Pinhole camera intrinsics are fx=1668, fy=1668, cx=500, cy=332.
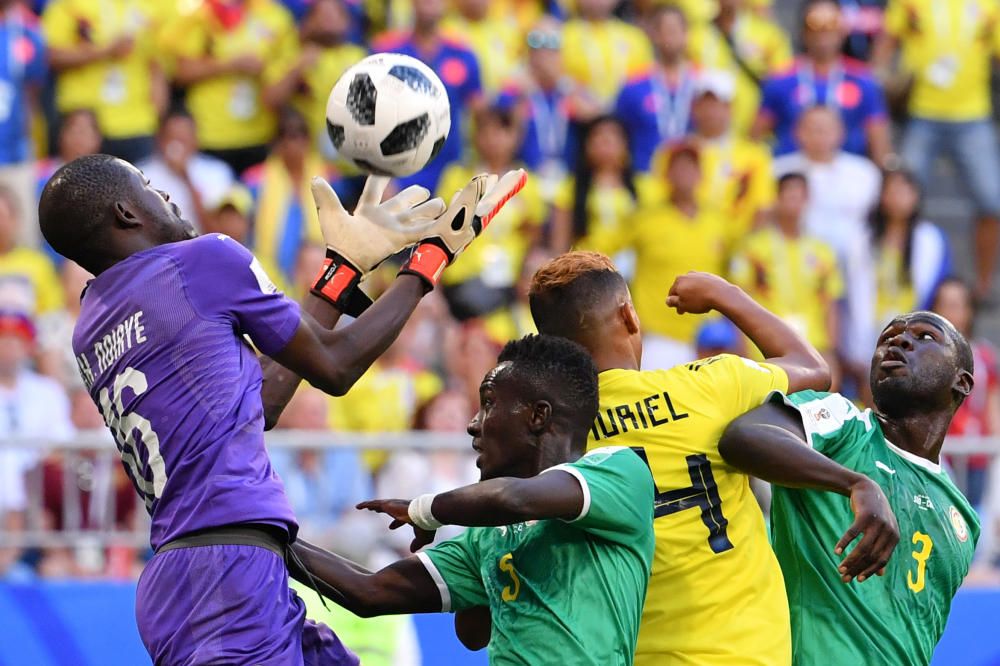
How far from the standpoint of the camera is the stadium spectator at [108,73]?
11258mm

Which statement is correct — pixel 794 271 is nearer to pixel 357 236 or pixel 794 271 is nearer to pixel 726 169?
pixel 726 169

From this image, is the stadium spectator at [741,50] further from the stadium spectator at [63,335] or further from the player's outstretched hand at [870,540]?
the player's outstretched hand at [870,540]

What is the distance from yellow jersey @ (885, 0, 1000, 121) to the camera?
12.5 metres

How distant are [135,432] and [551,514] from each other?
1.16m

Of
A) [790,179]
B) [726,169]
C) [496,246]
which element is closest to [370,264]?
[496,246]

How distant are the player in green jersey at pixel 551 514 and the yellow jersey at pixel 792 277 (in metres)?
6.60

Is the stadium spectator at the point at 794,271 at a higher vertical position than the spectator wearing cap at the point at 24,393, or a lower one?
higher

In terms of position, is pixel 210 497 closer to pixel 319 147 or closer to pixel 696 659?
pixel 696 659

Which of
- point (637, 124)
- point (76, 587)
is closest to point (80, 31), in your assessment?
point (637, 124)

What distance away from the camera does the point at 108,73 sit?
11.3m

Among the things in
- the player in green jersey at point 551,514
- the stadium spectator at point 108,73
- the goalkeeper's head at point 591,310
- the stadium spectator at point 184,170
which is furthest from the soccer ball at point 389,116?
the stadium spectator at point 108,73


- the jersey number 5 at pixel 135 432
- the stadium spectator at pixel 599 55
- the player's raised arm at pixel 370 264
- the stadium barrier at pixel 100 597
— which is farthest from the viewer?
the stadium spectator at pixel 599 55

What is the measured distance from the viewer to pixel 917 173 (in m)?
12.6

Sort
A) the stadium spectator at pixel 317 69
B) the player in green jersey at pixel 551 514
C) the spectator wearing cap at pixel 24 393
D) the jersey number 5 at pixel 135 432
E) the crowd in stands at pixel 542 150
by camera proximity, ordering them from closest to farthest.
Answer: the player in green jersey at pixel 551 514 < the jersey number 5 at pixel 135 432 < the spectator wearing cap at pixel 24 393 < the crowd in stands at pixel 542 150 < the stadium spectator at pixel 317 69
